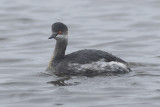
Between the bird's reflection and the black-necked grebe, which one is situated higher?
the black-necked grebe

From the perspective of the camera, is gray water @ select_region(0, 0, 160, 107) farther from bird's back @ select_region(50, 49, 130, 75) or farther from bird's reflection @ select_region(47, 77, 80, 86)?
bird's back @ select_region(50, 49, 130, 75)

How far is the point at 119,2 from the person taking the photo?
24641mm

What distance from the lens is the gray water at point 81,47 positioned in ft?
36.7

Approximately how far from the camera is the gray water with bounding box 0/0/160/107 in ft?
36.7

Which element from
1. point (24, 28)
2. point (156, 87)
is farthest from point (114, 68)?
point (24, 28)

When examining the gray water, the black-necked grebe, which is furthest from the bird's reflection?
the black-necked grebe

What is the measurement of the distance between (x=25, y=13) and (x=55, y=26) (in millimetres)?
9611

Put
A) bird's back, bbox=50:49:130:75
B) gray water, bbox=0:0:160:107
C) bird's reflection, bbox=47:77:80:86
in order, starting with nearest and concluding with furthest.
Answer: gray water, bbox=0:0:160:107 < bird's reflection, bbox=47:77:80:86 < bird's back, bbox=50:49:130:75

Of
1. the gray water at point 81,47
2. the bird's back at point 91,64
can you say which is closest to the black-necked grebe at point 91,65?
the bird's back at point 91,64

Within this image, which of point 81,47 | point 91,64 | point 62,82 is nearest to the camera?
point 62,82

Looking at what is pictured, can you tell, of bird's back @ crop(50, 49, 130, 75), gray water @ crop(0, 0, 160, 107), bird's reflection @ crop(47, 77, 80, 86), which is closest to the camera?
gray water @ crop(0, 0, 160, 107)

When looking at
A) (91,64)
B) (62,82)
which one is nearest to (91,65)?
(91,64)

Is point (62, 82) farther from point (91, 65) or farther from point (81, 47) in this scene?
point (81, 47)

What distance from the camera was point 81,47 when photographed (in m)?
17.0
